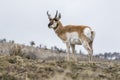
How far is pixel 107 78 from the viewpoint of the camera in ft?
76.7

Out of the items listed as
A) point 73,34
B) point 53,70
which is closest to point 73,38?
point 73,34

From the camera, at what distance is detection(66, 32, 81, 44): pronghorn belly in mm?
28252

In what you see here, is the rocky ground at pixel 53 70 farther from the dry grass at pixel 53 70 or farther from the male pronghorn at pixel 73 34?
the male pronghorn at pixel 73 34

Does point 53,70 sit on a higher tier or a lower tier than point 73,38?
lower

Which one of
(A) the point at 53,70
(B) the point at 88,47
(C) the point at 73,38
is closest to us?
(A) the point at 53,70

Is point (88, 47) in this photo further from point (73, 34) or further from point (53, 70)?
point (53, 70)

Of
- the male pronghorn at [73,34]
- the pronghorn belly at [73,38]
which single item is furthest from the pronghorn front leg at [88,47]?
the pronghorn belly at [73,38]

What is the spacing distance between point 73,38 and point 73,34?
22cm

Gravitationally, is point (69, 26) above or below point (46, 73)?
above

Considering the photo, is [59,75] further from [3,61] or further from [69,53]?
[69,53]

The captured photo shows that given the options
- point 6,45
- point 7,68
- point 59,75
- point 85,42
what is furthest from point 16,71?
point 6,45

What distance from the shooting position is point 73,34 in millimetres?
28328

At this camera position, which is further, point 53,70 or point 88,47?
point 88,47

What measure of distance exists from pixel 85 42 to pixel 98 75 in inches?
187
